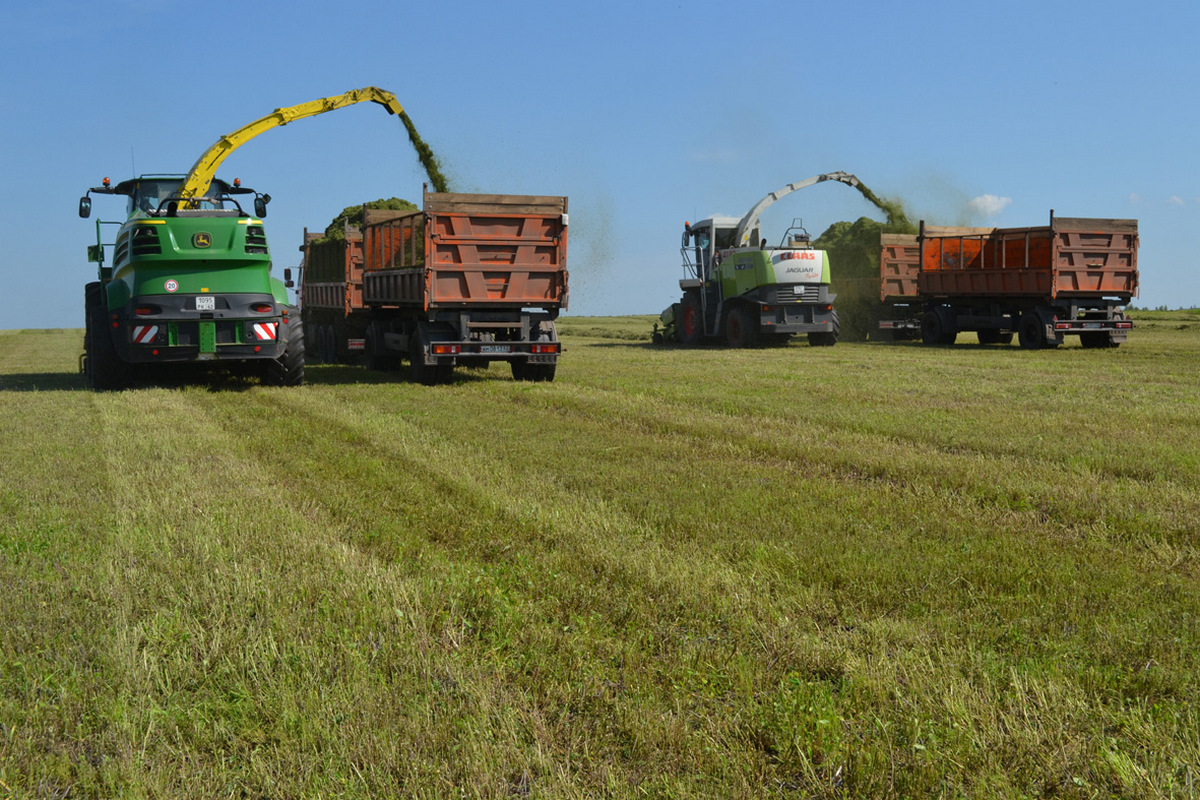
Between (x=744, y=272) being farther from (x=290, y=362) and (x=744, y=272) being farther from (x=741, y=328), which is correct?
(x=290, y=362)

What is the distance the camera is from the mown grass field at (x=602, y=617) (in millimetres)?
2883

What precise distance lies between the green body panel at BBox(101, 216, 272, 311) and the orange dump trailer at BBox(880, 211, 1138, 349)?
53.5ft

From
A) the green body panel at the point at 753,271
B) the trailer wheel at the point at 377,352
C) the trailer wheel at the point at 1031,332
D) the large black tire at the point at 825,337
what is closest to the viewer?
the trailer wheel at the point at 377,352

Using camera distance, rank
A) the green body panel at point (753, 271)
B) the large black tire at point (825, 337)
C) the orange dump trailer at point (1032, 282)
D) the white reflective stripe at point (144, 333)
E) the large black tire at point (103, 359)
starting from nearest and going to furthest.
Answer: the white reflective stripe at point (144, 333) < the large black tire at point (103, 359) < the orange dump trailer at point (1032, 282) < the green body panel at point (753, 271) < the large black tire at point (825, 337)

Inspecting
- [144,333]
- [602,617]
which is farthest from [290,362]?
[602,617]

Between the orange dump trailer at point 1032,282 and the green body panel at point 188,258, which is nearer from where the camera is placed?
the green body panel at point 188,258

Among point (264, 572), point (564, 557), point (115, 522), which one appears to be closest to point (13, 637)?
point (264, 572)

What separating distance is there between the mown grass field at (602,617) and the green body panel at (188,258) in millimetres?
4963

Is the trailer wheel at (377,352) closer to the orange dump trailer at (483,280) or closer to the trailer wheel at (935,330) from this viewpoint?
the orange dump trailer at (483,280)

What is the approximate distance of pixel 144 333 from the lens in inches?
503

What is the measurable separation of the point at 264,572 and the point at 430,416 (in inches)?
234

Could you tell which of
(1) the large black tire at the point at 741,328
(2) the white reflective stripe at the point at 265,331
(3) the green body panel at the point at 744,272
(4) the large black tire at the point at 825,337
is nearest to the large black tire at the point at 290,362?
(2) the white reflective stripe at the point at 265,331

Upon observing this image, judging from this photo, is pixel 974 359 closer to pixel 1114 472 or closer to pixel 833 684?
pixel 1114 472

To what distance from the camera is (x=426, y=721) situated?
3.09m
